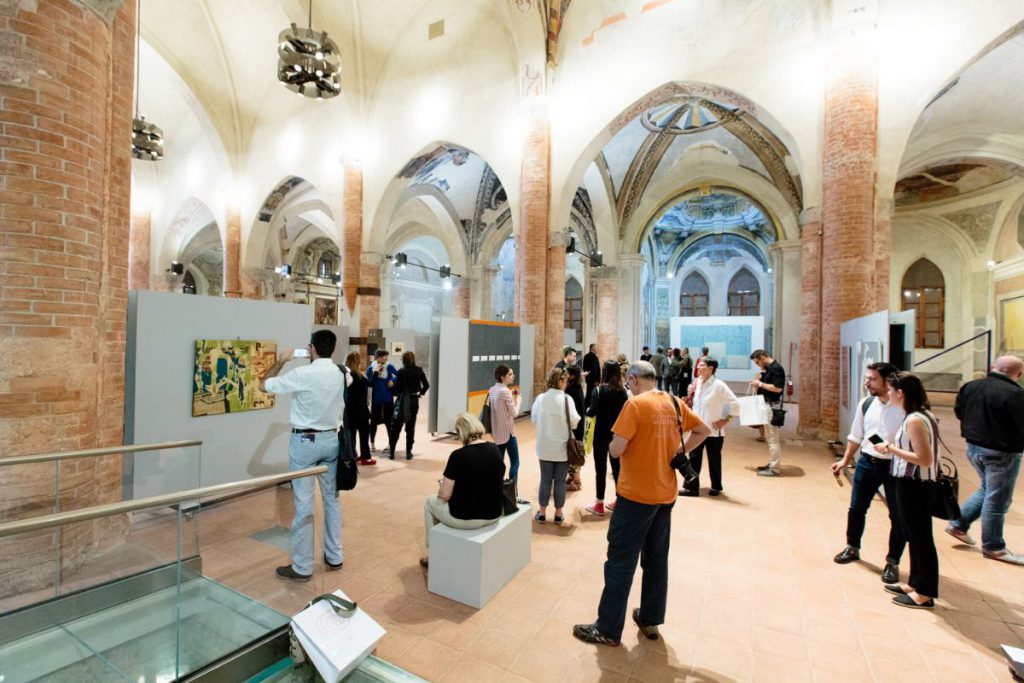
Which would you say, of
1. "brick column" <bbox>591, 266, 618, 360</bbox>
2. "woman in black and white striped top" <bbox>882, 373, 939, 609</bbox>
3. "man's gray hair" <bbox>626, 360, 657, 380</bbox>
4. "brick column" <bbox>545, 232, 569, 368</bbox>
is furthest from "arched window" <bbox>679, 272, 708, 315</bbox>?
"man's gray hair" <bbox>626, 360, 657, 380</bbox>

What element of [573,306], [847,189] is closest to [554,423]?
[847,189]

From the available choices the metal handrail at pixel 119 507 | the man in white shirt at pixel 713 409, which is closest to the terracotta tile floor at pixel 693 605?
the metal handrail at pixel 119 507

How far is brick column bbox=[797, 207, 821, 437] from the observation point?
779cm

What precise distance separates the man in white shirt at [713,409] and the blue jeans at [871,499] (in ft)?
4.60

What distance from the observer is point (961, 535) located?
4008mm

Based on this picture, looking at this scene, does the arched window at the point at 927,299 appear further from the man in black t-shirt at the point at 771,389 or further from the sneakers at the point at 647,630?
the sneakers at the point at 647,630

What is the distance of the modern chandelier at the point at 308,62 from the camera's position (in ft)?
25.8

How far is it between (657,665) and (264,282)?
17470mm

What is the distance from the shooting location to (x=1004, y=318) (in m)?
13.5

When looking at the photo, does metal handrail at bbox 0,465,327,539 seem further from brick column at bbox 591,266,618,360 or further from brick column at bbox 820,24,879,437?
brick column at bbox 591,266,618,360

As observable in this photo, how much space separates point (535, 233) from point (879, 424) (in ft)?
25.6

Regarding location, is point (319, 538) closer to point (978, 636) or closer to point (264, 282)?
point (978, 636)

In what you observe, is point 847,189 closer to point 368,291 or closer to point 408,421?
point 408,421

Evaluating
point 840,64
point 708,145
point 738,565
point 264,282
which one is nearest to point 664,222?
point 708,145
